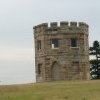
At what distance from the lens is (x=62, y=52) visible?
179 ft

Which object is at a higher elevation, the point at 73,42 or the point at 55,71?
the point at 73,42

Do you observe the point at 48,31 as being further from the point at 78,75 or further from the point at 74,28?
the point at 78,75

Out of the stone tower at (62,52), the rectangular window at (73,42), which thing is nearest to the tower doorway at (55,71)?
the stone tower at (62,52)

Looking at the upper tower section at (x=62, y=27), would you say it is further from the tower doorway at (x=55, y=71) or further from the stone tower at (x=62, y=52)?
the tower doorway at (x=55, y=71)

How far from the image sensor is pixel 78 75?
179 feet

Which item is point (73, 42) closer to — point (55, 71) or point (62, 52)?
point (62, 52)

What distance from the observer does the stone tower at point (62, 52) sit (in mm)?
54500

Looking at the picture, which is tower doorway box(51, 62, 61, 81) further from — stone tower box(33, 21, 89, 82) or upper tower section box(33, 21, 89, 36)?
upper tower section box(33, 21, 89, 36)

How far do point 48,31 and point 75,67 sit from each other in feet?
18.5

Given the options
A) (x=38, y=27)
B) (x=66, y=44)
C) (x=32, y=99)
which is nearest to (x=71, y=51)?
(x=66, y=44)

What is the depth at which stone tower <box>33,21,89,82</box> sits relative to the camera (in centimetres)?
5450

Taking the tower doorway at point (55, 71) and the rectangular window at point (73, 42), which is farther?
the rectangular window at point (73, 42)

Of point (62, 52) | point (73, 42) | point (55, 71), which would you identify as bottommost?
point (55, 71)

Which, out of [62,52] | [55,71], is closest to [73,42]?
[62,52]
